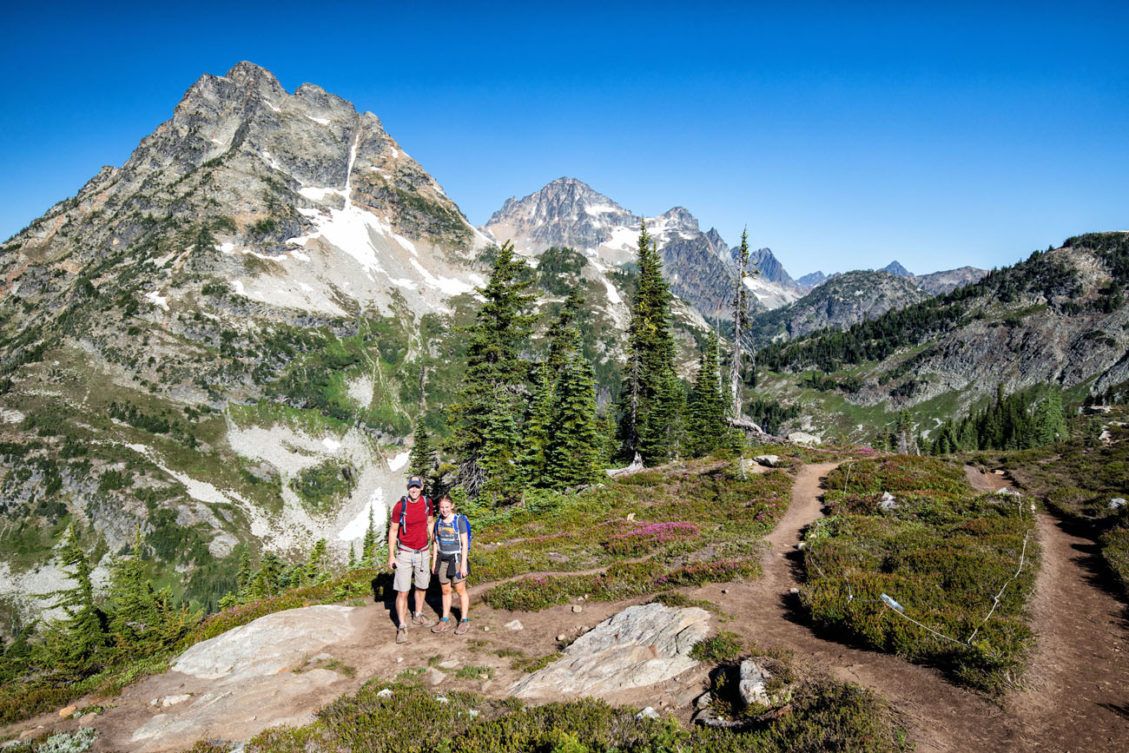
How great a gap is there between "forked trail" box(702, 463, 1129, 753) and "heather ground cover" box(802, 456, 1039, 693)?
1.47 ft

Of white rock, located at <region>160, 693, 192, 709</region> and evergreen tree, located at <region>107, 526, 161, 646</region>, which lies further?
evergreen tree, located at <region>107, 526, 161, 646</region>

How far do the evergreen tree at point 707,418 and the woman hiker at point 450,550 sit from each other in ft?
147

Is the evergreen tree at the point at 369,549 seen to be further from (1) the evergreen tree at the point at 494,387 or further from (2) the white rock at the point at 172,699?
(2) the white rock at the point at 172,699

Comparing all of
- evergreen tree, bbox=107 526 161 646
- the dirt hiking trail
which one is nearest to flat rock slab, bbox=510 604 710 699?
the dirt hiking trail

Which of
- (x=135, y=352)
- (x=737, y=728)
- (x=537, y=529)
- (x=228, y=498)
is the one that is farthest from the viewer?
(x=135, y=352)

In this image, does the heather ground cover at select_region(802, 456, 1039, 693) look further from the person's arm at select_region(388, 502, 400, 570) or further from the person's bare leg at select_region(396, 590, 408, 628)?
the person's arm at select_region(388, 502, 400, 570)

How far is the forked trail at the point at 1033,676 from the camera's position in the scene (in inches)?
312

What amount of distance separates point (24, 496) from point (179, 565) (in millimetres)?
52765

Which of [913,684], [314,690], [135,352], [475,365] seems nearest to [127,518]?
[135,352]

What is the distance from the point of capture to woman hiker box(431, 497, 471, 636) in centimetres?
1412

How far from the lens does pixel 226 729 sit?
9641 millimetres

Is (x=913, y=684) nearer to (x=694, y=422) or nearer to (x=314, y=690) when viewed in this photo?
(x=314, y=690)

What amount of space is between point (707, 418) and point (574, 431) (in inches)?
945

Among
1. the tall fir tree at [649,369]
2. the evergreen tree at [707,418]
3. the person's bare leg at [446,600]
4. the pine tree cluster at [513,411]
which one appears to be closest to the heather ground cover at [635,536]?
the person's bare leg at [446,600]
